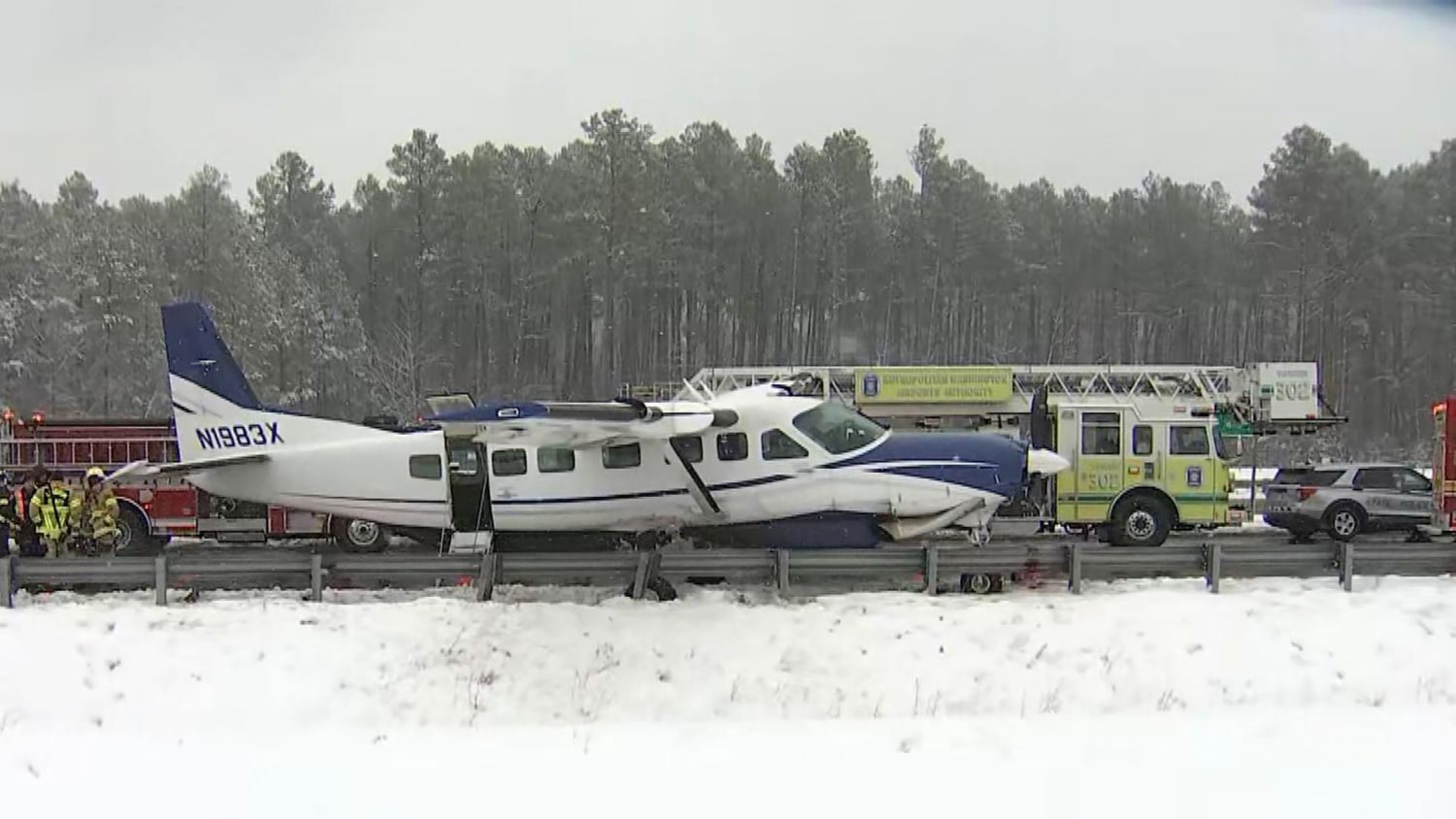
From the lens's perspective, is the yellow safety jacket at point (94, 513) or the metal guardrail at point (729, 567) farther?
the yellow safety jacket at point (94, 513)

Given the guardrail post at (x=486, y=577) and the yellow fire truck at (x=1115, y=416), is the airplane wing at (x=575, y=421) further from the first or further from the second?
the yellow fire truck at (x=1115, y=416)

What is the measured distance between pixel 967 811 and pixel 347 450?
37.4 ft

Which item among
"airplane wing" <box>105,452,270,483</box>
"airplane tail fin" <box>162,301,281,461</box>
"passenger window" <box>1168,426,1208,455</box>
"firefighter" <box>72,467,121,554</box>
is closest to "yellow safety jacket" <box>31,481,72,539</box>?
"firefighter" <box>72,467,121,554</box>

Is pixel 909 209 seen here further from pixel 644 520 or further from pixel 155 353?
pixel 644 520

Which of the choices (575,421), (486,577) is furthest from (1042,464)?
(486,577)

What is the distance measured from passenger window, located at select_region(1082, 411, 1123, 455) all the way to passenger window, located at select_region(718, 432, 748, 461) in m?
6.62

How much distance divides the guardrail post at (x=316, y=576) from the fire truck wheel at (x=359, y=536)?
4.79 metres

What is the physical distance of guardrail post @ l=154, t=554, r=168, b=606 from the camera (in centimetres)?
1304

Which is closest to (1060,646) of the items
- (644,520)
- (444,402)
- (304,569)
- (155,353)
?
(644,520)

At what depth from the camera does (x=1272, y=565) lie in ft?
46.0

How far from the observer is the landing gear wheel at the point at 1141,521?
18.1 metres

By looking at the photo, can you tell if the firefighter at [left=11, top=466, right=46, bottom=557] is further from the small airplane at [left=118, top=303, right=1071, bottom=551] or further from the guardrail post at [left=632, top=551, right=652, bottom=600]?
the guardrail post at [left=632, top=551, right=652, bottom=600]

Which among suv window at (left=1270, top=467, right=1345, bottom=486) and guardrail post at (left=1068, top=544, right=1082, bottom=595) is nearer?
guardrail post at (left=1068, top=544, right=1082, bottom=595)

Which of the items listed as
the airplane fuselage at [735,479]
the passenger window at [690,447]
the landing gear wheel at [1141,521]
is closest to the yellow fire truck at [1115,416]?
the landing gear wheel at [1141,521]
